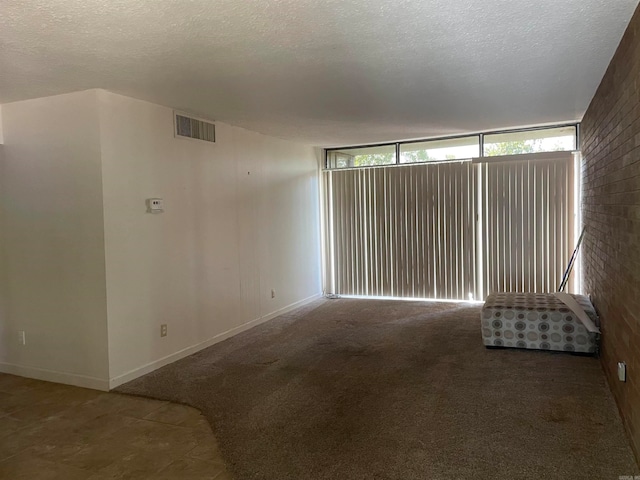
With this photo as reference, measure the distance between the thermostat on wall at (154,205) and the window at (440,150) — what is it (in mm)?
3854

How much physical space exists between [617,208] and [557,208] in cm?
306

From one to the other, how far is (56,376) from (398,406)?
2864mm

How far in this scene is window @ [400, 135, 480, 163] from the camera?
6262 mm

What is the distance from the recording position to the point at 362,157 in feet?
23.0

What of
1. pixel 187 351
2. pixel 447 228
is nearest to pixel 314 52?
pixel 187 351

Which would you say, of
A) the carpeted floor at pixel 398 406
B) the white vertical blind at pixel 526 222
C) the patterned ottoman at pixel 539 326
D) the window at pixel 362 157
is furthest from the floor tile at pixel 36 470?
the window at pixel 362 157

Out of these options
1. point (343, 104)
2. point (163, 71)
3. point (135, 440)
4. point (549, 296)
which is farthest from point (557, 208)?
point (135, 440)

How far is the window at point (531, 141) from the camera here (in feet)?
18.9

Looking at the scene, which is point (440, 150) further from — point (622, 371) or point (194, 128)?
point (622, 371)

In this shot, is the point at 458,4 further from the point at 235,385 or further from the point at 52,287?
the point at 52,287

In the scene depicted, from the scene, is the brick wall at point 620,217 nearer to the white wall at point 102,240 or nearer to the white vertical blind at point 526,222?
the white vertical blind at point 526,222

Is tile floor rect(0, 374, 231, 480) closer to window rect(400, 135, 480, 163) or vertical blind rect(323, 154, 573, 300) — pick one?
vertical blind rect(323, 154, 573, 300)

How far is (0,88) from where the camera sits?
3.43 metres

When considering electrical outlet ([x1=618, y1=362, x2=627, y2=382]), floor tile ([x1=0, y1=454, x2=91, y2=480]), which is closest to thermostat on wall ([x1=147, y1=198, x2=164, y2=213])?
floor tile ([x1=0, y1=454, x2=91, y2=480])
